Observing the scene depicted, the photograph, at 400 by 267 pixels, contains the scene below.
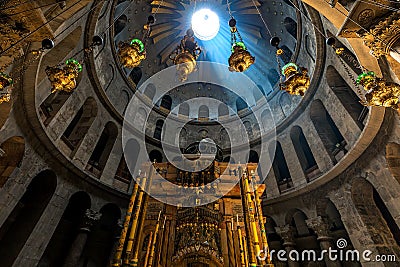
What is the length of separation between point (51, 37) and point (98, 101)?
8.52 meters

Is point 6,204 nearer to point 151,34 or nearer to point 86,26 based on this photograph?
point 86,26

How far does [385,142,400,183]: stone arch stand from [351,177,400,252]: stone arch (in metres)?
1.41

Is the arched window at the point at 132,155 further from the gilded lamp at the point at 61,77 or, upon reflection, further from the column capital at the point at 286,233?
the gilded lamp at the point at 61,77

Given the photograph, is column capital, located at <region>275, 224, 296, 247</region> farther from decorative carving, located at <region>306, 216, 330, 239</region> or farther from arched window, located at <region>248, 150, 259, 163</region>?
arched window, located at <region>248, 150, 259, 163</region>

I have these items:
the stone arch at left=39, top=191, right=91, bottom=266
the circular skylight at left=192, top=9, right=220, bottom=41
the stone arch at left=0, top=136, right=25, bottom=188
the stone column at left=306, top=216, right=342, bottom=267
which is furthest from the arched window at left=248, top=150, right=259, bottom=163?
the stone arch at left=0, top=136, right=25, bottom=188

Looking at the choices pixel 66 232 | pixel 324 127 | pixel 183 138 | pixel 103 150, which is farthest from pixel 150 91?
pixel 324 127

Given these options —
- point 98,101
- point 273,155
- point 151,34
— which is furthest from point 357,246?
point 151,34

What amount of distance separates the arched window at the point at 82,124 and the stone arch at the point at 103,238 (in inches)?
A: 151

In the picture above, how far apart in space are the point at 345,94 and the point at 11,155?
1458 cm

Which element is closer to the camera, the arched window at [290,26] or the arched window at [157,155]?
the arched window at [290,26]

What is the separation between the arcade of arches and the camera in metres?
5.63

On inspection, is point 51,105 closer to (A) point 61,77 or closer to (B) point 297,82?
(A) point 61,77

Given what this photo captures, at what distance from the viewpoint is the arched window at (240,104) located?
19.5m

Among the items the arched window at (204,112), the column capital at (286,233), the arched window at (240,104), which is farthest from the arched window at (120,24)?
the column capital at (286,233)
